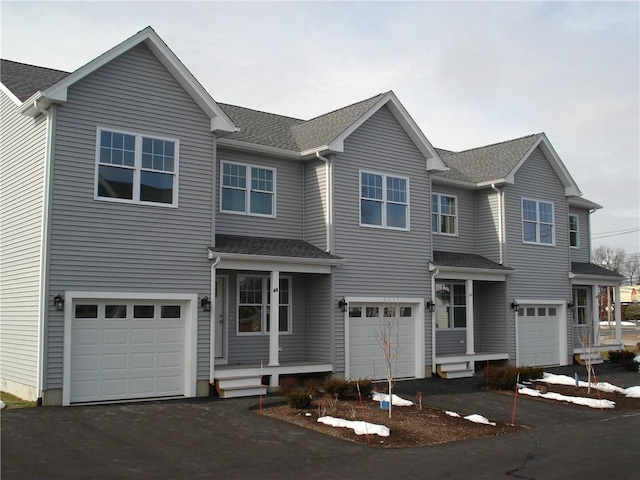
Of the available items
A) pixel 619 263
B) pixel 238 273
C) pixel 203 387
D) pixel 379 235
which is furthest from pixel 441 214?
pixel 619 263

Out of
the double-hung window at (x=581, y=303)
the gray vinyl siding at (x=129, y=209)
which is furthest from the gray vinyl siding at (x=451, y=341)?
the gray vinyl siding at (x=129, y=209)

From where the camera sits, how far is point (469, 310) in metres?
22.5

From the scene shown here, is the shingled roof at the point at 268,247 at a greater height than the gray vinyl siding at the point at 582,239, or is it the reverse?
the gray vinyl siding at the point at 582,239

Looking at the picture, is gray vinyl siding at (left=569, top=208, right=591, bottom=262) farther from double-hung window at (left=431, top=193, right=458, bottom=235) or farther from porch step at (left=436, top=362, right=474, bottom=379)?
porch step at (left=436, top=362, right=474, bottom=379)

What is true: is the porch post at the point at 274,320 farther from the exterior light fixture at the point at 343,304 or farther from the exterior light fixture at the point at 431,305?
the exterior light fixture at the point at 431,305

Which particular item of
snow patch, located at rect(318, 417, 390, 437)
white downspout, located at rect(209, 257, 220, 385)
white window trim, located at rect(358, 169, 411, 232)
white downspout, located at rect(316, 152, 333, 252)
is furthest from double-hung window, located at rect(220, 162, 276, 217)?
snow patch, located at rect(318, 417, 390, 437)

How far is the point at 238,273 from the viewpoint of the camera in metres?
18.4

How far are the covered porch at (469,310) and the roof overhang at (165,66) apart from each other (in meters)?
8.64

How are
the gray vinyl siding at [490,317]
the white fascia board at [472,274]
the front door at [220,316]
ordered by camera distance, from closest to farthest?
A: the front door at [220,316] → the white fascia board at [472,274] → the gray vinyl siding at [490,317]

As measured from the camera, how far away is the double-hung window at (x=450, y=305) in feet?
76.5

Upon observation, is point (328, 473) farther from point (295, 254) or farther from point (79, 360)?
point (295, 254)

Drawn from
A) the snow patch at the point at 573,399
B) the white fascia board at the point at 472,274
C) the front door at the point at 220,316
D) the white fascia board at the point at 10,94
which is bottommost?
the snow patch at the point at 573,399

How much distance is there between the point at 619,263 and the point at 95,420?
412 feet

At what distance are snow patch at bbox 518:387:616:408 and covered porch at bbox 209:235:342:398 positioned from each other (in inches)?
219
